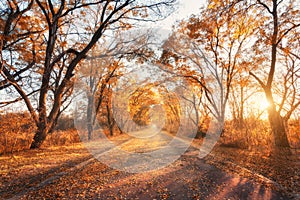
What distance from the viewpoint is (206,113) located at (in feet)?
55.3

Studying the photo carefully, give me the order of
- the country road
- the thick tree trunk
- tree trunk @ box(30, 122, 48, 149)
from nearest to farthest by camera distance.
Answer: the country road
the thick tree trunk
tree trunk @ box(30, 122, 48, 149)

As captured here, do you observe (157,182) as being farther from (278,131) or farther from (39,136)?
(39,136)

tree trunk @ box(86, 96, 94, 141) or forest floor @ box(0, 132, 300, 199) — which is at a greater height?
tree trunk @ box(86, 96, 94, 141)

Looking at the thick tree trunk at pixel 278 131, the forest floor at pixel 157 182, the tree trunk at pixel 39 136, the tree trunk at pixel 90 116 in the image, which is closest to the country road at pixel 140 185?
the forest floor at pixel 157 182

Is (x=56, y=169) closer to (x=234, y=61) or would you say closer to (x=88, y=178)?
(x=88, y=178)

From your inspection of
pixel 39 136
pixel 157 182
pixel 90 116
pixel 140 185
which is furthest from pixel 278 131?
pixel 90 116

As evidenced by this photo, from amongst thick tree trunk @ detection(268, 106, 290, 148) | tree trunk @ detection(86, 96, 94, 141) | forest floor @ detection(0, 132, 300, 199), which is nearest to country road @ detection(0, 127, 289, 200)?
forest floor @ detection(0, 132, 300, 199)

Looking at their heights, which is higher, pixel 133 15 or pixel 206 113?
pixel 133 15

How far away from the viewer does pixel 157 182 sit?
4.26 metres

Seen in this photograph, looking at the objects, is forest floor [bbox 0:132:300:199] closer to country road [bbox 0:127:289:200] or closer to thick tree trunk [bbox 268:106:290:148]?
country road [bbox 0:127:289:200]

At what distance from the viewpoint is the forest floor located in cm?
350

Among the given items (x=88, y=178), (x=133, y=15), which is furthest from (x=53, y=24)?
(x=88, y=178)

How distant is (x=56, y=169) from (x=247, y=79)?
501 inches

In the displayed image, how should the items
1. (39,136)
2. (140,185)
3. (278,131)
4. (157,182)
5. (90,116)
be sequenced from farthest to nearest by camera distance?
(90,116)
(39,136)
(278,131)
(157,182)
(140,185)
